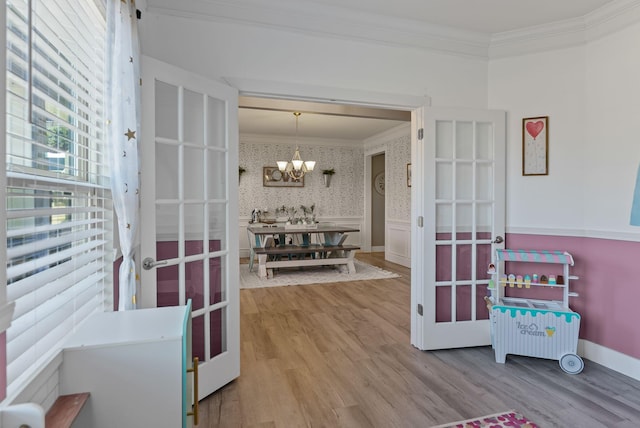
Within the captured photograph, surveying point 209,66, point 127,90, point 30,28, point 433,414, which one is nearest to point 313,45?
point 209,66

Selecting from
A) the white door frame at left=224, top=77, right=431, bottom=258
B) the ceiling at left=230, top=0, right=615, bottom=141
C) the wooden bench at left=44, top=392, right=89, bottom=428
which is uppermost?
the ceiling at left=230, top=0, right=615, bottom=141

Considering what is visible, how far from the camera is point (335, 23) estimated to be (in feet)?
8.72

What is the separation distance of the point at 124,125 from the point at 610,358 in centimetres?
348

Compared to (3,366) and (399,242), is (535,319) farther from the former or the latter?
(399,242)

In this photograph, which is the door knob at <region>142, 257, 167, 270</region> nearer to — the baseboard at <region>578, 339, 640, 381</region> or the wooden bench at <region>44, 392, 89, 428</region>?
the wooden bench at <region>44, 392, 89, 428</region>

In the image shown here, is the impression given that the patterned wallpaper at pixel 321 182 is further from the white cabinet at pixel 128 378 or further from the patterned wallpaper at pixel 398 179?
the white cabinet at pixel 128 378

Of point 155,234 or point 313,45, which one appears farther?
point 313,45

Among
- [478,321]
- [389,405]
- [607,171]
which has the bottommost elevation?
[389,405]

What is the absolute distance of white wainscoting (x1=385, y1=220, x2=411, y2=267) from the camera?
6.66 meters

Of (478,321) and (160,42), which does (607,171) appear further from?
(160,42)

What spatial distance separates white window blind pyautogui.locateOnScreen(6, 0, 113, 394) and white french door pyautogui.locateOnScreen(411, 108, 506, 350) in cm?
223

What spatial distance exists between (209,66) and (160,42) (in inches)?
12.6

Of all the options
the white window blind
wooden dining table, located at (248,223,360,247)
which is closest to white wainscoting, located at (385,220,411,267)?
wooden dining table, located at (248,223,360,247)

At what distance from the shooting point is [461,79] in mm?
3021
